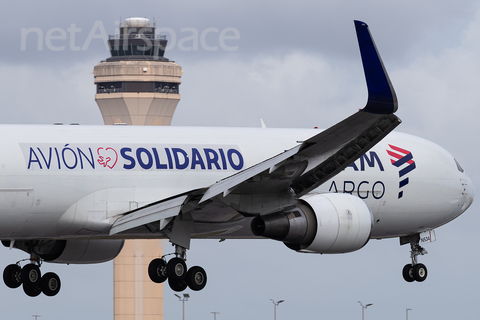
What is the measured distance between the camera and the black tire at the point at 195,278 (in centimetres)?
3372

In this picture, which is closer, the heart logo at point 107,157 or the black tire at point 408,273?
the heart logo at point 107,157

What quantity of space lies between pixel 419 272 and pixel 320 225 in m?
8.28

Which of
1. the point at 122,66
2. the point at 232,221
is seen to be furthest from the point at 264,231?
the point at 122,66

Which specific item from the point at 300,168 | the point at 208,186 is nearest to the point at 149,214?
the point at 208,186

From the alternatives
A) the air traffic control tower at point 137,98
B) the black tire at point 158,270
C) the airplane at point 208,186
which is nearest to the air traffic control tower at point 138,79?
the air traffic control tower at point 137,98

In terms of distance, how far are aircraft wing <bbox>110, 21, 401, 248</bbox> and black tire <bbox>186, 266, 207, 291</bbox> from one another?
124 cm

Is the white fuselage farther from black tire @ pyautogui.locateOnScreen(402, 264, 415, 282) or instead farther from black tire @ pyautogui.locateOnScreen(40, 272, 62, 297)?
black tire @ pyautogui.locateOnScreen(40, 272, 62, 297)

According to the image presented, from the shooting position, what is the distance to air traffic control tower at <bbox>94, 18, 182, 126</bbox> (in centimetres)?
10688

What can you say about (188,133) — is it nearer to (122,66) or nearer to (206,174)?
(206,174)

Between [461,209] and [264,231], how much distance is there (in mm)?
9918

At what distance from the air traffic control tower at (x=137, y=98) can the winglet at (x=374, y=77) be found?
80333mm

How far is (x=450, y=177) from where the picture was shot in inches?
1503

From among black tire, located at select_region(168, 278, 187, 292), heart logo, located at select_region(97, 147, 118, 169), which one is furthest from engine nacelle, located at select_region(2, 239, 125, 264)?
heart logo, located at select_region(97, 147, 118, 169)

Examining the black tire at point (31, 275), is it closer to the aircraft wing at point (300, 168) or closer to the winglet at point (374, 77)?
the aircraft wing at point (300, 168)
